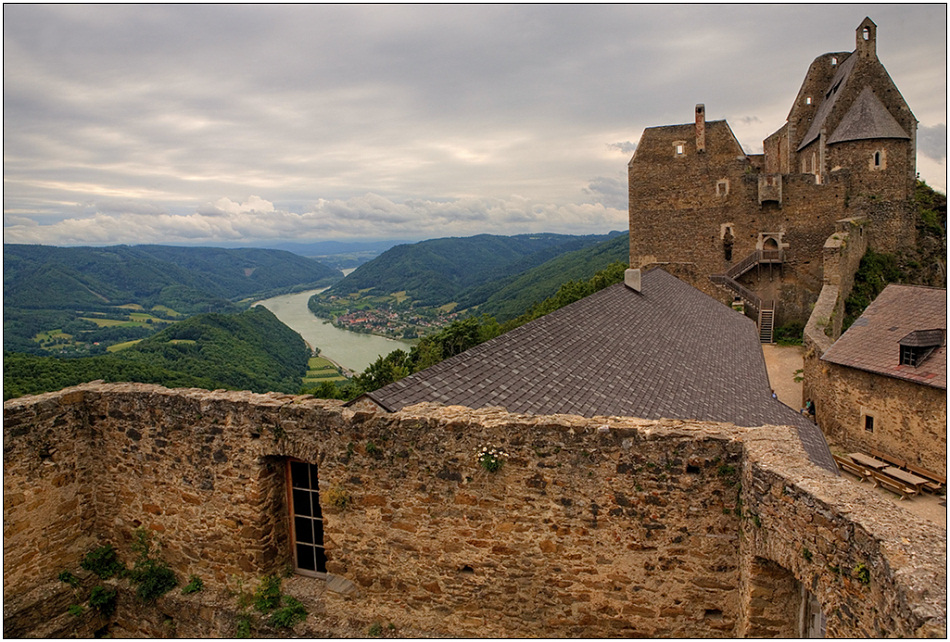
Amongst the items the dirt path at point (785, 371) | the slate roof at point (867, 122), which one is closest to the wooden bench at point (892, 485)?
the dirt path at point (785, 371)

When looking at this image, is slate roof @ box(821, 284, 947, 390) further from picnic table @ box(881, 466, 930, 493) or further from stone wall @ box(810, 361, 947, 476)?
picnic table @ box(881, 466, 930, 493)

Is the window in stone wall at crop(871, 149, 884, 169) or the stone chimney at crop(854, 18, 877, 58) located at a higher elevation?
the stone chimney at crop(854, 18, 877, 58)

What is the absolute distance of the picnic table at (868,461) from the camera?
14.3 m

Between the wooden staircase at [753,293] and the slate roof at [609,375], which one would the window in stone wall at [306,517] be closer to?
the slate roof at [609,375]

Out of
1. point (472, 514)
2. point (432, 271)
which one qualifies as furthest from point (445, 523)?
point (432, 271)

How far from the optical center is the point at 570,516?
440 centimetres

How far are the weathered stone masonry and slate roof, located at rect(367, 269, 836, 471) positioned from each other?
3.30ft

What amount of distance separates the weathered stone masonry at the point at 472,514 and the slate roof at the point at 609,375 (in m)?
1.01

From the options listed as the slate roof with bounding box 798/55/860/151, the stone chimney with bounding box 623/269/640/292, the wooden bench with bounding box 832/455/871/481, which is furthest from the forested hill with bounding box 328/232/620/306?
the wooden bench with bounding box 832/455/871/481

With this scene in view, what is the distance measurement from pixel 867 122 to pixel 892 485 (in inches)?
871

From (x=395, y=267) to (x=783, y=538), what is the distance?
163128 mm

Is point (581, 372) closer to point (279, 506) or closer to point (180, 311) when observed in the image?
point (279, 506)

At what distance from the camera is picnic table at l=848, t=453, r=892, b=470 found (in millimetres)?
14289

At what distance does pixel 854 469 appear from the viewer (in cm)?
1442
